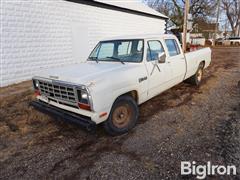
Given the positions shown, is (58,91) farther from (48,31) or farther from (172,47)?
(48,31)

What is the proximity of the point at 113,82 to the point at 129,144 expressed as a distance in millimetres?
1124

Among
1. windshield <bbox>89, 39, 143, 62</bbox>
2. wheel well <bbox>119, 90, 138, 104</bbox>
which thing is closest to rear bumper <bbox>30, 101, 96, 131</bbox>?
wheel well <bbox>119, 90, 138, 104</bbox>

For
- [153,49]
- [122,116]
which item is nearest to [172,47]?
[153,49]

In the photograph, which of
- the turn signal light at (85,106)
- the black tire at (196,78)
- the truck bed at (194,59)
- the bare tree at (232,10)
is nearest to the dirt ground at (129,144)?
the turn signal light at (85,106)

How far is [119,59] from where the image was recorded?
4.23m

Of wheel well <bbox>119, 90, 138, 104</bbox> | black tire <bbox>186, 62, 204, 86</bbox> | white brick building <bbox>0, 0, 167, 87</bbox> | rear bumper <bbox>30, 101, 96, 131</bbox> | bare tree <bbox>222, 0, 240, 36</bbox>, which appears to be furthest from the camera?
bare tree <bbox>222, 0, 240, 36</bbox>

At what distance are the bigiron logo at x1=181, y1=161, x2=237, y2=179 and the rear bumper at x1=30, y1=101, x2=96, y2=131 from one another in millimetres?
1469

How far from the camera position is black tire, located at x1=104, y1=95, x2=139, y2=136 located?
11.3 ft

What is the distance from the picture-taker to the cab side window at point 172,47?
508 cm

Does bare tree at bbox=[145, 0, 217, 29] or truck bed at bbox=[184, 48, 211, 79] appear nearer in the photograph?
truck bed at bbox=[184, 48, 211, 79]

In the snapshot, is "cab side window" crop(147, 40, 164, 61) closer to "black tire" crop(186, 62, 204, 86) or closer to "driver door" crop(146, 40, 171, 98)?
"driver door" crop(146, 40, 171, 98)

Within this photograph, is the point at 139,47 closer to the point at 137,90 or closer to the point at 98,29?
the point at 137,90

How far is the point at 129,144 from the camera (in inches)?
134

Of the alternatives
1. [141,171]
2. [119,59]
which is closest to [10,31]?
[119,59]
